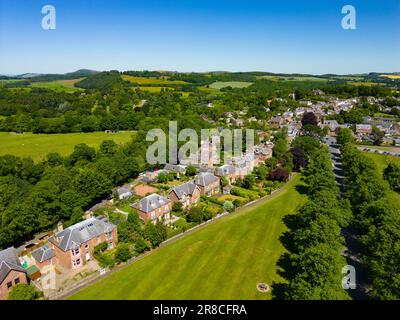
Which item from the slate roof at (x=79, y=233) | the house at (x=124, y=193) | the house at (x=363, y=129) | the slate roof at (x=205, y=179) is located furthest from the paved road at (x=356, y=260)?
the house at (x=363, y=129)

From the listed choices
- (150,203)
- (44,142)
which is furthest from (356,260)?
(44,142)

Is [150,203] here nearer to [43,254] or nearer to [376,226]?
[43,254]

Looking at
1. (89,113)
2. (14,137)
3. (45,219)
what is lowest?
(45,219)
